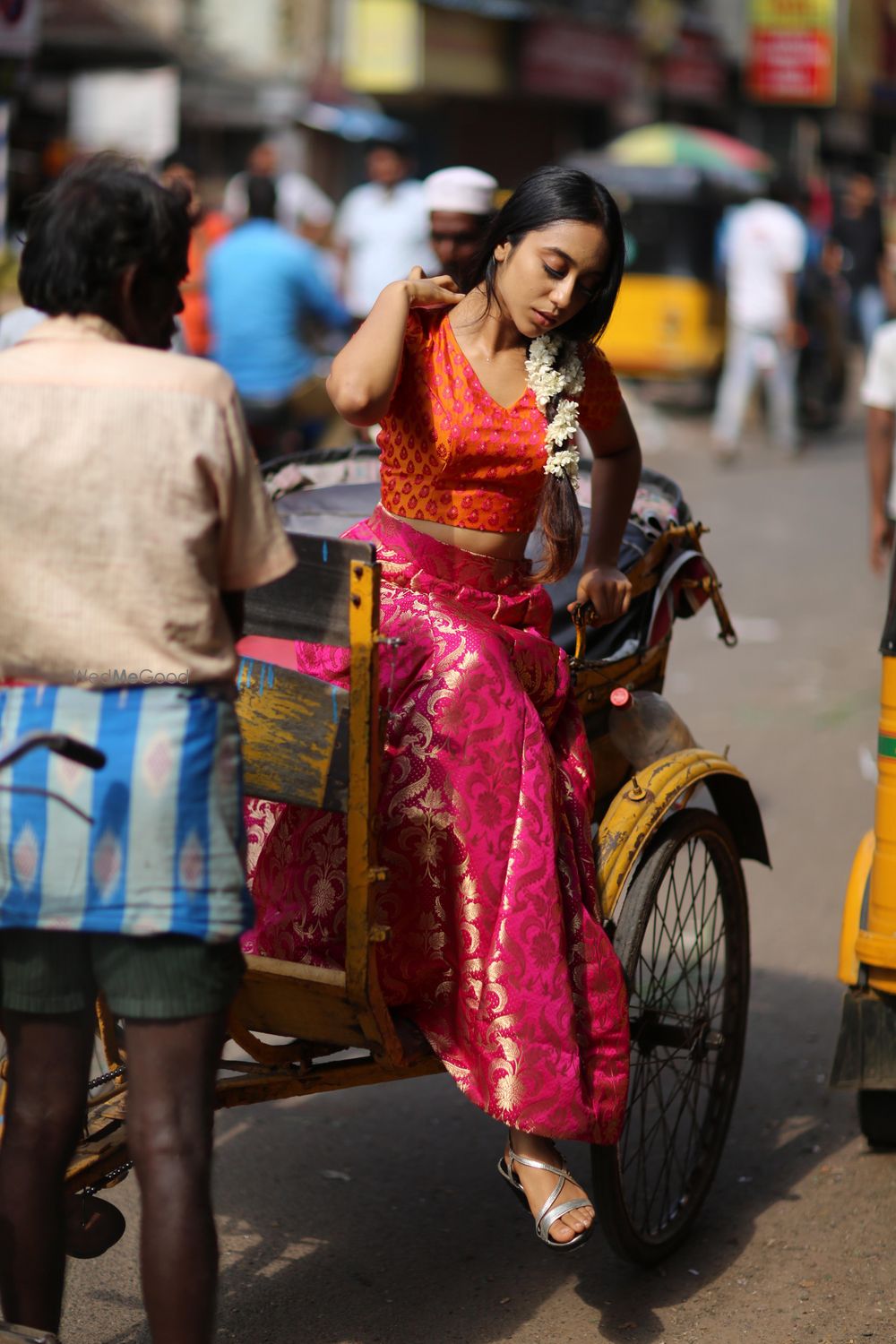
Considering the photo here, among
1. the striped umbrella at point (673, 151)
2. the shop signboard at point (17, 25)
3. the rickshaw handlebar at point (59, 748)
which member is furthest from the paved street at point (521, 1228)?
the striped umbrella at point (673, 151)

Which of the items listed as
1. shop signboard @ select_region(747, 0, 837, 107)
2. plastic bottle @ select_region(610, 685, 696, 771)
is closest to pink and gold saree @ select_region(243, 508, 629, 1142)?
plastic bottle @ select_region(610, 685, 696, 771)

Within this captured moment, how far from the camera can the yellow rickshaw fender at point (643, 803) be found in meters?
3.04

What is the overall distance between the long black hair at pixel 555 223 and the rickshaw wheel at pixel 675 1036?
1.91 feet

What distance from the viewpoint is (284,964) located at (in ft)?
8.84

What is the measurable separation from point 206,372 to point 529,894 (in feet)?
3.47

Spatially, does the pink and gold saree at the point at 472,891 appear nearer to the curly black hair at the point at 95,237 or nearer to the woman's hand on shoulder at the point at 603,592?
the woman's hand on shoulder at the point at 603,592

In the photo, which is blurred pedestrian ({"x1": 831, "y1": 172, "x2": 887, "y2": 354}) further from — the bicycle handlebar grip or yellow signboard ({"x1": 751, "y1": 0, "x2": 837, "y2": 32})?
the bicycle handlebar grip

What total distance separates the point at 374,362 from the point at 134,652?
0.84 metres

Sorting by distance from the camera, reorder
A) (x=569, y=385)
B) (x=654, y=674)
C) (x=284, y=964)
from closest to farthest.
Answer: (x=284, y=964)
(x=569, y=385)
(x=654, y=674)

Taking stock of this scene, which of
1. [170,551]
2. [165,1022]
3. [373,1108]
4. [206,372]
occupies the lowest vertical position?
[373,1108]

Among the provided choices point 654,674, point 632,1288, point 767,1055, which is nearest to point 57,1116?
point 632,1288

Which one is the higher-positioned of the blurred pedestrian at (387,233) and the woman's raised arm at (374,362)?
the woman's raised arm at (374,362)

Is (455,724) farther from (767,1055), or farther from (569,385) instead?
(767,1055)

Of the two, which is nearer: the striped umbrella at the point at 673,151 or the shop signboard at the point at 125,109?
the shop signboard at the point at 125,109
